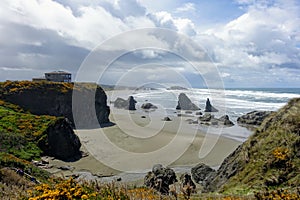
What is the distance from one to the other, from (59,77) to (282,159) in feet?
185

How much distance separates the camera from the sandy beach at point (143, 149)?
22781 millimetres

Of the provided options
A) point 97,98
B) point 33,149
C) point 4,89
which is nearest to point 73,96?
point 97,98

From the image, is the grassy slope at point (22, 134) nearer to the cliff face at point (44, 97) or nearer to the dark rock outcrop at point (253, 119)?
the cliff face at point (44, 97)

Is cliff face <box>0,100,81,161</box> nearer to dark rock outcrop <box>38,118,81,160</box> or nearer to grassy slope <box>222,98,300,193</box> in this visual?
dark rock outcrop <box>38,118,81,160</box>

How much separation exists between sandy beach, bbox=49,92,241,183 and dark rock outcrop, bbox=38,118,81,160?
4.03 feet

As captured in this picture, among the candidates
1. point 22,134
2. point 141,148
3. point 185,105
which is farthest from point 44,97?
point 185,105

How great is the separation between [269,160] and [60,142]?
752 inches

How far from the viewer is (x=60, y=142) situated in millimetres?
25438

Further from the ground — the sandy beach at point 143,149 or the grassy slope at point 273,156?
the grassy slope at point 273,156

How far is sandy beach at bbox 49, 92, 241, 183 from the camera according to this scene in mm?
22781

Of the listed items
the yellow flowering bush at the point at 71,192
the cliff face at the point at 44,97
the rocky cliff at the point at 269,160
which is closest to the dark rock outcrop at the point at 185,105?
the cliff face at the point at 44,97

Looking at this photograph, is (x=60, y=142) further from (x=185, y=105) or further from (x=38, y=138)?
(x=185, y=105)

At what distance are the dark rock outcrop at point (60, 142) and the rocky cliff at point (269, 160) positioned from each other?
14.4 meters

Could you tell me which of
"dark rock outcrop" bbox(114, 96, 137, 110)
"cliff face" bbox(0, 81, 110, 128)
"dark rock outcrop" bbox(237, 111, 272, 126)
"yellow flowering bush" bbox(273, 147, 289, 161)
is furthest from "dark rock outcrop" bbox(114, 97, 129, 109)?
"yellow flowering bush" bbox(273, 147, 289, 161)
